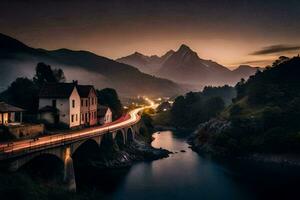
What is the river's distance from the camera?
253 ft

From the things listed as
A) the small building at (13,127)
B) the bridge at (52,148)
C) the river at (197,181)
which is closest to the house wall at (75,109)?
the bridge at (52,148)

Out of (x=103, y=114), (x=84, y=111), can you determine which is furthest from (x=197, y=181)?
(x=103, y=114)

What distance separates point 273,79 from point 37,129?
389ft

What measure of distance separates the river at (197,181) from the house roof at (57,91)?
21.2m

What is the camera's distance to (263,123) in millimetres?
131500

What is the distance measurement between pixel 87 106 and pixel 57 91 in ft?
43.4

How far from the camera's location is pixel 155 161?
346ft

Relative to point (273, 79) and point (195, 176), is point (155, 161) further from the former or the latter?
point (273, 79)

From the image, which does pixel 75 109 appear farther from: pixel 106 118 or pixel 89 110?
pixel 106 118

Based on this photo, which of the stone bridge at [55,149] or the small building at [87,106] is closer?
the stone bridge at [55,149]

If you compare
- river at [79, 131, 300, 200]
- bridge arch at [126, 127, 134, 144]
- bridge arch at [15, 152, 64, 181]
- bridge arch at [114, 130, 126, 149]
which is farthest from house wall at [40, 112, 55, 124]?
bridge arch at [126, 127, 134, 144]

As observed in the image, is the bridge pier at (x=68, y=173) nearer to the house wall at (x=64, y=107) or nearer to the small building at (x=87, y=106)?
the house wall at (x=64, y=107)

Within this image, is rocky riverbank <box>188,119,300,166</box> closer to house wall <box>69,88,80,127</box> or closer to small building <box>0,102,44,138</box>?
house wall <box>69,88,80,127</box>

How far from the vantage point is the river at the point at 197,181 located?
253 ft
